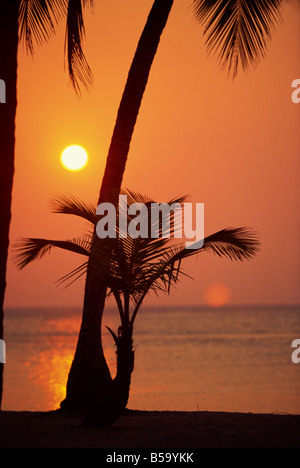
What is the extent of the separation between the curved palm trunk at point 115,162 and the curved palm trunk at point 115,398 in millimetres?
1170

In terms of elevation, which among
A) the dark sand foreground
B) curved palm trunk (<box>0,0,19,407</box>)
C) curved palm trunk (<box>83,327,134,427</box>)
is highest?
curved palm trunk (<box>0,0,19,407</box>)

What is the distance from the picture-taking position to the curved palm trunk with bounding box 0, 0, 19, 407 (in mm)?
8820

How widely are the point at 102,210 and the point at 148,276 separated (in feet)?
3.92

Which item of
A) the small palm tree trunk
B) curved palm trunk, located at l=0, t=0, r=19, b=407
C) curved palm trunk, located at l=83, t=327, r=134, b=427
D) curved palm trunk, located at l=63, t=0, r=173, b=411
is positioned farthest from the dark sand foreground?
curved palm trunk, located at l=0, t=0, r=19, b=407

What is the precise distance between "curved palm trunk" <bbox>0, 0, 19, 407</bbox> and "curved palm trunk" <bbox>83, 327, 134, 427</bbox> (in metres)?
1.35

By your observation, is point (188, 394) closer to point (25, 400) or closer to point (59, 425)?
point (25, 400)

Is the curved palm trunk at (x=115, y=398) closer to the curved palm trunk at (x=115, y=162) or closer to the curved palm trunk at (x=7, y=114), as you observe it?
the curved palm trunk at (x=115, y=162)

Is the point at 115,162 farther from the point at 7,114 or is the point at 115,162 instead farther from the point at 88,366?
the point at 88,366

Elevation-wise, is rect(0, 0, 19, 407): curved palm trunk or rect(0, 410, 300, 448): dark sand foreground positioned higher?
rect(0, 0, 19, 407): curved palm trunk

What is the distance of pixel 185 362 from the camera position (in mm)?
35125

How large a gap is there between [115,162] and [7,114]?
92.1 inches

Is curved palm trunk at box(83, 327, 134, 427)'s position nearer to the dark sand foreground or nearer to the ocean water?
the dark sand foreground
